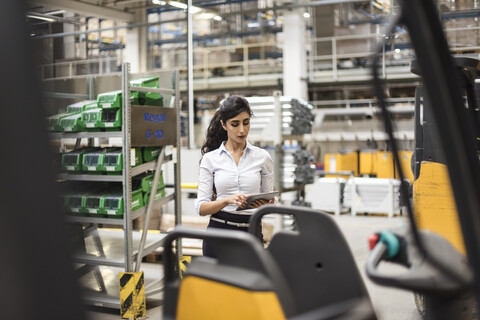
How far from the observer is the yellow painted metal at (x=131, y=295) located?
18.2 ft

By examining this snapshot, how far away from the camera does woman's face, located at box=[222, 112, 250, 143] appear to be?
3.68 metres

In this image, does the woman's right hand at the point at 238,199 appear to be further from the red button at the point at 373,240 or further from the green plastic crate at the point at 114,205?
the green plastic crate at the point at 114,205

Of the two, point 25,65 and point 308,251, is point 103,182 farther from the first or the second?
point 25,65

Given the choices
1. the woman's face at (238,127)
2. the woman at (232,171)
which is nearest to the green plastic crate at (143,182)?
the woman at (232,171)

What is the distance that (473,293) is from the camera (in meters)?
1.33

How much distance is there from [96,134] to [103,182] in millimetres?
724

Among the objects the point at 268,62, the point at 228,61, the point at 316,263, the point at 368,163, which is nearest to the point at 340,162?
the point at 368,163

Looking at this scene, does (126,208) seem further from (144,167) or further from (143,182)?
(144,167)

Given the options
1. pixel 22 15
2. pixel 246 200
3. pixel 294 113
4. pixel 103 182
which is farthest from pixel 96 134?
pixel 22 15

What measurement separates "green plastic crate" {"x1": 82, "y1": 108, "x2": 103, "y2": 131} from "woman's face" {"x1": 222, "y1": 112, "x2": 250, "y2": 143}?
241cm

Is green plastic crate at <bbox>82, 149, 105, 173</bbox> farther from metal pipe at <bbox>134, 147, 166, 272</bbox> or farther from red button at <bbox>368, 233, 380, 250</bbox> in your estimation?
red button at <bbox>368, 233, 380, 250</bbox>

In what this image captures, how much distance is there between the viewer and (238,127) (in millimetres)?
3695

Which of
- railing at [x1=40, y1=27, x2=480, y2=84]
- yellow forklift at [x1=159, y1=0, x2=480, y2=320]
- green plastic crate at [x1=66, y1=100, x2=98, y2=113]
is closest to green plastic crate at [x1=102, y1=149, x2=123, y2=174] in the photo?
green plastic crate at [x1=66, y1=100, x2=98, y2=113]

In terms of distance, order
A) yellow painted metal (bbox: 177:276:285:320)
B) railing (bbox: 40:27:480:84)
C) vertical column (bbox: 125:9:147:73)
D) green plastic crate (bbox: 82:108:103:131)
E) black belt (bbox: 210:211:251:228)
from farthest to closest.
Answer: vertical column (bbox: 125:9:147:73), railing (bbox: 40:27:480:84), green plastic crate (bbox: 82:108:103:131), black belt (bbox: 210:211:251:228), yellow painted metal (bbox: 177:276:285:320)
